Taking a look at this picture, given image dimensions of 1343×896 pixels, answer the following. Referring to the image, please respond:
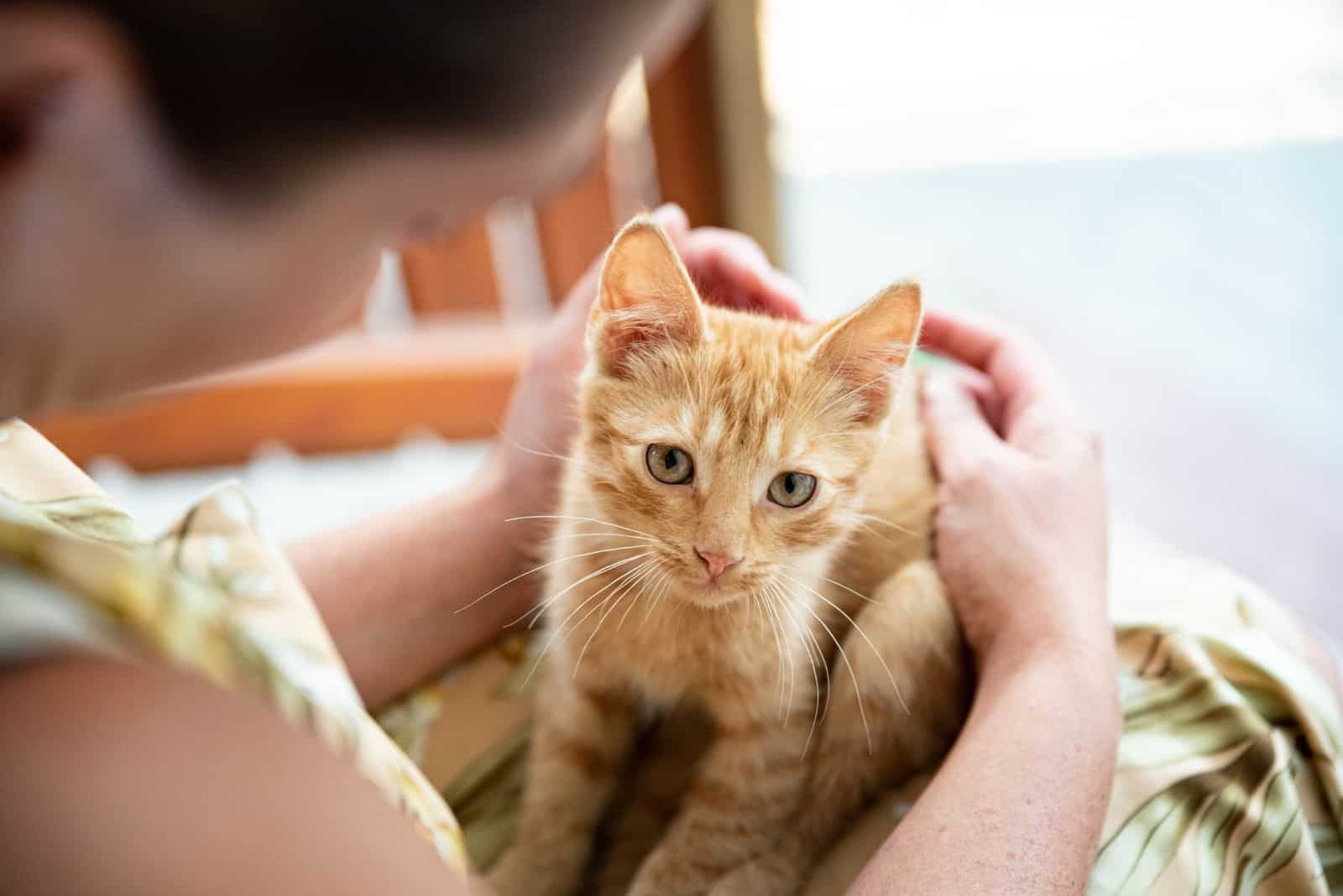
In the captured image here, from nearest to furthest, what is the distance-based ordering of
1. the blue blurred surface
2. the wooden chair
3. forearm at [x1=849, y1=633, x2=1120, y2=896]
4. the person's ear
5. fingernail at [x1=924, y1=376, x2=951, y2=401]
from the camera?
the person's ear, forearm at [x1=849, y1=633, x2=1120, y2=896], fingernail at [x1=924, y1=376, x2=951, y2=401], the blue blurred surface, the wooden chair

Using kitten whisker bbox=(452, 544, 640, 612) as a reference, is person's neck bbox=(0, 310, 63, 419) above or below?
above

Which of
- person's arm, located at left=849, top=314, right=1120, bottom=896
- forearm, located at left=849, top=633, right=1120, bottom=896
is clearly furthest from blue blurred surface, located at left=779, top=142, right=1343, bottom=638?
forearm, located at left=849, top=633, right=1120, bottom=896

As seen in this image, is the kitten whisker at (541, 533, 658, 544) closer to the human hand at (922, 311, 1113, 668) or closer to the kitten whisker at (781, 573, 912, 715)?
the kitten whisker at (781, 573, 912, 715)

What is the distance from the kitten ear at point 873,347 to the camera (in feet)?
2.80

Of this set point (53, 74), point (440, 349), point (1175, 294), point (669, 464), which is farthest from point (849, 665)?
point (1175, 294)

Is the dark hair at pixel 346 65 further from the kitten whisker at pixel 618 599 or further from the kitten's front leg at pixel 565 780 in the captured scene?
the kitten's front leg at pixel 565 780

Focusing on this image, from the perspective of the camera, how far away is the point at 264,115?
1.38 feet

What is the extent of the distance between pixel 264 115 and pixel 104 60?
6 centimetres

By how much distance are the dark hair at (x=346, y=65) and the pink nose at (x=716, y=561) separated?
47cm

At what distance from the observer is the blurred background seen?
2.18m

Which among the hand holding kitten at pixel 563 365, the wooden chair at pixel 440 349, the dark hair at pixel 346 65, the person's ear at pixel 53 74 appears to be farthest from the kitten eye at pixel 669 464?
the wooden chair at pixel 440 349

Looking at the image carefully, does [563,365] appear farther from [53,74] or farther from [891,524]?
[53,74]

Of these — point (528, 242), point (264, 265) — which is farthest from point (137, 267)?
point (528, 242)

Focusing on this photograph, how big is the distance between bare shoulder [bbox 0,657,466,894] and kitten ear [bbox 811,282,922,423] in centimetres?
59
